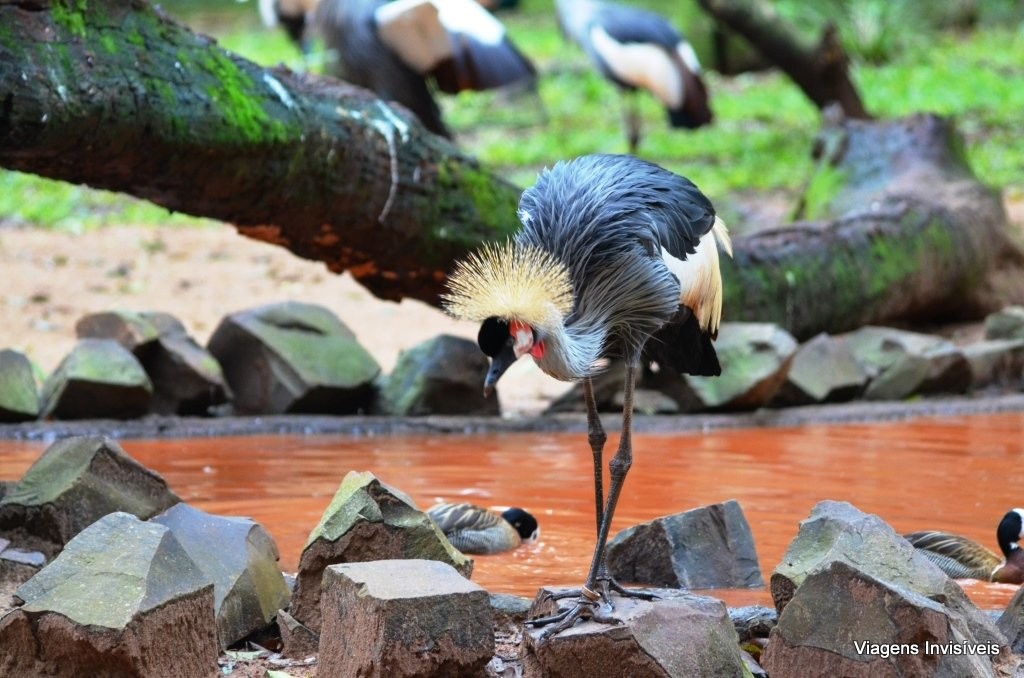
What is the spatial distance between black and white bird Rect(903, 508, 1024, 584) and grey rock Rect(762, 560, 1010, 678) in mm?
1228

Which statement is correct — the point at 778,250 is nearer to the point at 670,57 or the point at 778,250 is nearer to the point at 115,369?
the point at 115,369

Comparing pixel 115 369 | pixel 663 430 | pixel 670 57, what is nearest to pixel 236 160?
pixel 115 369

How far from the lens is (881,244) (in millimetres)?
10156

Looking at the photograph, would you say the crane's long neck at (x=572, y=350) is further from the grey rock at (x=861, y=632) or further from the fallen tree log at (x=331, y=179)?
the fallen tree log at (x=331, y=179)

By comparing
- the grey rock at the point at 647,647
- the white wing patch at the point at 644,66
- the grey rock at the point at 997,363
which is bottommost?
the grey rock at the point at 647,647

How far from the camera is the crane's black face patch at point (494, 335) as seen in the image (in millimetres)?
3857

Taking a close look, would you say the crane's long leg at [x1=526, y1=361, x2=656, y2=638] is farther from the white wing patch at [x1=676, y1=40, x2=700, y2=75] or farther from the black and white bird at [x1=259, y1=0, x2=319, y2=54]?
the white wing patch at [x1=676, y1=40, x2=700, y2=75]

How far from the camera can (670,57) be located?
14.9 m

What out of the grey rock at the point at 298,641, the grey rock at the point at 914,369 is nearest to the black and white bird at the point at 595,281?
the grey rock at the point at 298,641

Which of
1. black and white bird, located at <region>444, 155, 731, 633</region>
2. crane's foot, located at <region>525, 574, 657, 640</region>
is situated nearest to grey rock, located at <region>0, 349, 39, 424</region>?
black and white bird, located at <region>444, 155, 731, 633</region>

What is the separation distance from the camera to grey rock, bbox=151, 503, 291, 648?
12.8 feet

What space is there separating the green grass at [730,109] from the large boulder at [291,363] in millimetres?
4228

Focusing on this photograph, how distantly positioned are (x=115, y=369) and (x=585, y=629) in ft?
14.6

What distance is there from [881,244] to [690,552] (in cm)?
612
